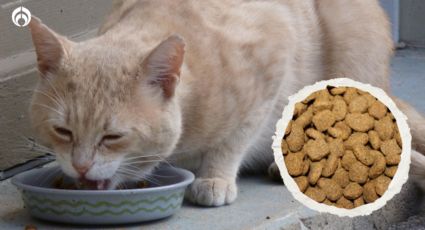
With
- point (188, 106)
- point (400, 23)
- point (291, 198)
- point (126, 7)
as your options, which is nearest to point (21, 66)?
point (126, 7)

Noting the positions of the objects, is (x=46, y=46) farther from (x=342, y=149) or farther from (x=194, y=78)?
(x=342, y=149)

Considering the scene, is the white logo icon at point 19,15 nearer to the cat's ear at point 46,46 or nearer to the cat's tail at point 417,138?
the cat's ear at point 46,46

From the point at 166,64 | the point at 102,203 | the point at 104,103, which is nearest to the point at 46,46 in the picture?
the point at 104,103

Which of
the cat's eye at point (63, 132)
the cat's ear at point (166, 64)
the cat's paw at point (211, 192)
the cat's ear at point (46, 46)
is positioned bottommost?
the cat's paw at point (211, 192)

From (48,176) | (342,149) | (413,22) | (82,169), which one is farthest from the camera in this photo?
(413,22)

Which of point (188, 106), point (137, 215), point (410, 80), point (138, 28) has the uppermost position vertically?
point (138, 28)

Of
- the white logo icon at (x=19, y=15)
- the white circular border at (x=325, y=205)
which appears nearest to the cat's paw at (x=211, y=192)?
the white circular border at (x=325, y=205)

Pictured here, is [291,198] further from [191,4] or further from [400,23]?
[400,23]
